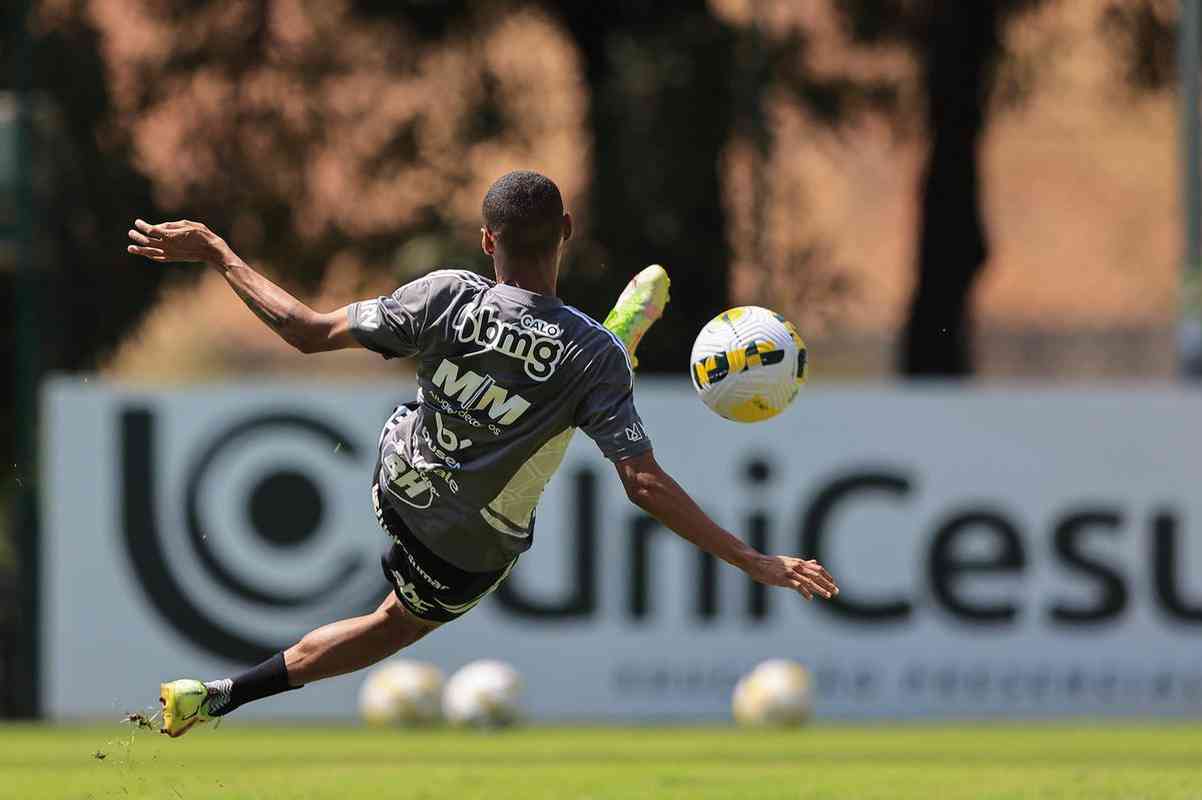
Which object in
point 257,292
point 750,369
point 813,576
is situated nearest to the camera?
point 813,576

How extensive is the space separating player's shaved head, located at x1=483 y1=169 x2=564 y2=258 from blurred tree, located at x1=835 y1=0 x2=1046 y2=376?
54.4 ft

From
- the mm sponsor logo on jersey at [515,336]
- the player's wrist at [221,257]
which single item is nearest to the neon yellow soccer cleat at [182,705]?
the player's wrist at [221,257]

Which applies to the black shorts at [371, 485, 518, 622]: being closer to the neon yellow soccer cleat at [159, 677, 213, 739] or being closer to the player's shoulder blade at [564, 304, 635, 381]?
the neon yellow soccer cleat at [159, 677, 213, 739]

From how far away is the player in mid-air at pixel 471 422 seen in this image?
8.39m

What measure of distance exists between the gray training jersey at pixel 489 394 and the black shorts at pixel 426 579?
75mm

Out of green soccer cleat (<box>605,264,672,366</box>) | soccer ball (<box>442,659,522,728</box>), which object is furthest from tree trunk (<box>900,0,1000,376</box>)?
green soccer cleat (<box>605,264,672,366</box>)

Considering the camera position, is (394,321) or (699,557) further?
(699,557)

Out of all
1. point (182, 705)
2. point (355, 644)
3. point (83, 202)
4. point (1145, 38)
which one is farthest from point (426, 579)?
point (1145, 38)

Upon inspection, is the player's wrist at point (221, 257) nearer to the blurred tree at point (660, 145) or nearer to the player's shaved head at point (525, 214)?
the player's shaved head at point (525, 214)

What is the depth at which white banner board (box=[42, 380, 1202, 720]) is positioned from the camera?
17.8 meters

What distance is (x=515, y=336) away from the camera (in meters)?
8.56

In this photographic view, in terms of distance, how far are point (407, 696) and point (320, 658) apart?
314 inches

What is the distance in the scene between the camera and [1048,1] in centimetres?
2564

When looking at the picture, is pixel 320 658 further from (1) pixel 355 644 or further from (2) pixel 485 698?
(2) pixel 485 698
